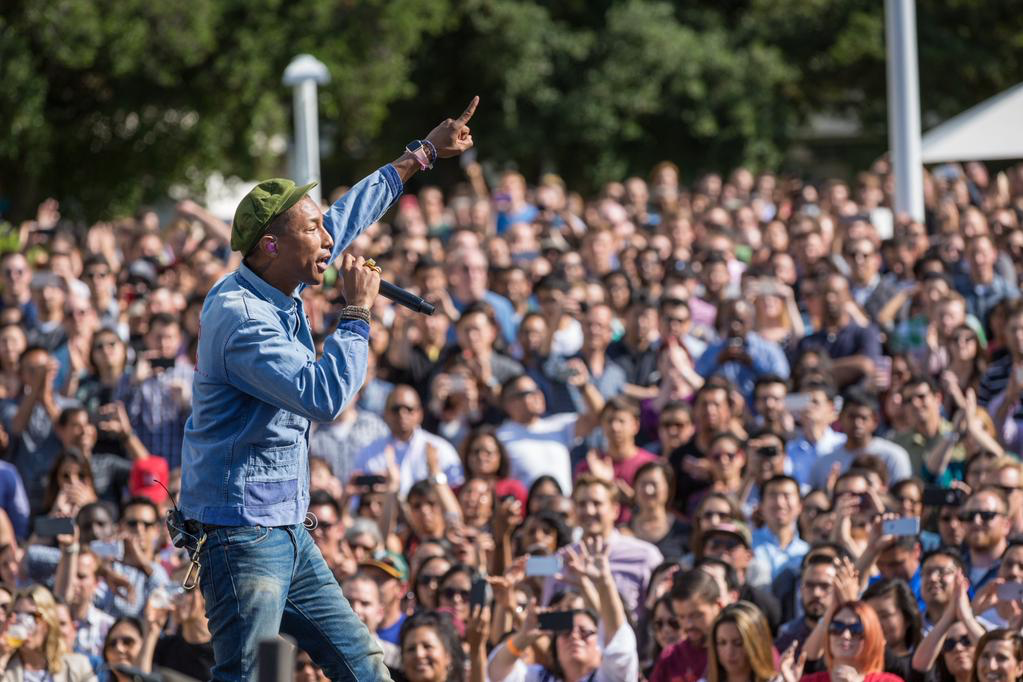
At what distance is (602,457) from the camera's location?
927cm

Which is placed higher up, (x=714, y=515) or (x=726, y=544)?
(x=714, y=515)

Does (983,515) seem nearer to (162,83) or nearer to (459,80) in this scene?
(162,83)

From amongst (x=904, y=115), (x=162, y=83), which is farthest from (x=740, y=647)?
(x=162, y=83)

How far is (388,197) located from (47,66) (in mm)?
17622

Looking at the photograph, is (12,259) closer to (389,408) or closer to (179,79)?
(389,408)

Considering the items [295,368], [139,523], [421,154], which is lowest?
[139,523]

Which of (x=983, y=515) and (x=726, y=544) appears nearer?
(x=983, y=515)

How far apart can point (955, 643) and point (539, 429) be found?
127 inches

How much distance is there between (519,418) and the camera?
31.2 feet

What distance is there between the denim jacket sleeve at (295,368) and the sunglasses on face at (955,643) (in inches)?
132

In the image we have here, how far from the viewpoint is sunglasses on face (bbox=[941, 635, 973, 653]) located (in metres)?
6.80

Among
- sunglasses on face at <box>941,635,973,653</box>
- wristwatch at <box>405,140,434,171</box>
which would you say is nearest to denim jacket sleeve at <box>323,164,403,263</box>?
wristwatch at <box>405,140,434,171</box>

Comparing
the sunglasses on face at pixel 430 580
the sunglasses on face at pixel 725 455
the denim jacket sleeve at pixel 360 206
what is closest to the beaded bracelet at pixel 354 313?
the denim jacket sleeve at pixel 360 206

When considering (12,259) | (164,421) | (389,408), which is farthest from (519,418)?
(12,259)
